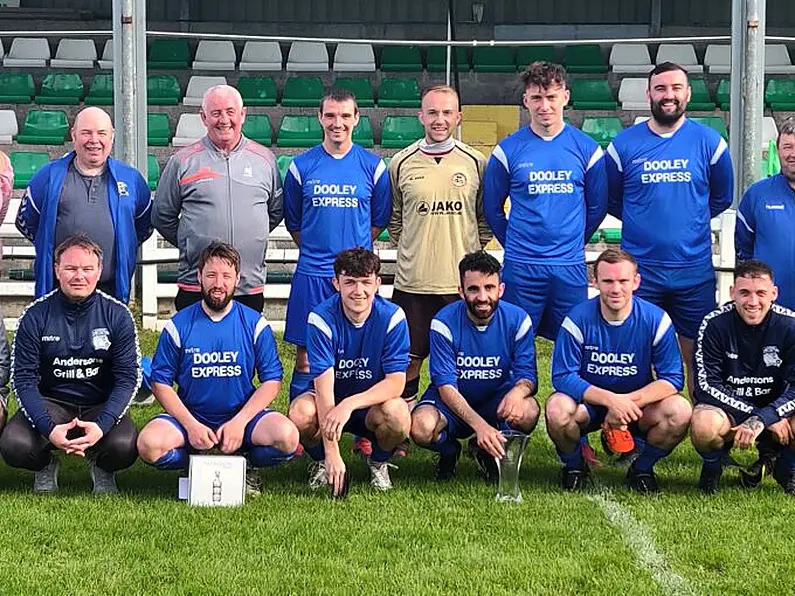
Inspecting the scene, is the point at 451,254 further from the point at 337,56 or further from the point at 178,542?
the point at 337,56

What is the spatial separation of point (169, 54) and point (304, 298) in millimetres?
12080

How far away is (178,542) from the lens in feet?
15.1

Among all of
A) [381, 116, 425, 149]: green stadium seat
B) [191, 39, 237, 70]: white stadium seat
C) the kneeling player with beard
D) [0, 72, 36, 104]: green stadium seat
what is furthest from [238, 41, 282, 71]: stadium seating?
the kneeling player with beard

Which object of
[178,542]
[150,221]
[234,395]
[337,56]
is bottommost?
[178,542]

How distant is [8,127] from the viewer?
15.2 m

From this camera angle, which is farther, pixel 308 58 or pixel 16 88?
pixel 308 58

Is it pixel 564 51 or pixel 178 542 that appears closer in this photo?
pixel 178 542

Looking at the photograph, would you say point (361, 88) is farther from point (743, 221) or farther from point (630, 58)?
point (743, 221)

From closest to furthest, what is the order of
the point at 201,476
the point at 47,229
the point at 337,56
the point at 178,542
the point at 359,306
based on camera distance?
the point at 178,542 → the point at 201,476 → the point at 359,306 → the point at 47,229 → the point at 337,56

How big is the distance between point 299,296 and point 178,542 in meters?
2.00

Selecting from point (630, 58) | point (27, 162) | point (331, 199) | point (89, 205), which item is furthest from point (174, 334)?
point (630, 58)

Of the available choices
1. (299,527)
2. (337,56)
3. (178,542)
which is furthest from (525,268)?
(337,56)

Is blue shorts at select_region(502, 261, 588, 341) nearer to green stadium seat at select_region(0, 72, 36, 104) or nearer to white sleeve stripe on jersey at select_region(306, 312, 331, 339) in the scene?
white sleeve stripe on jersey at select_region(306, 312, 331, 339)

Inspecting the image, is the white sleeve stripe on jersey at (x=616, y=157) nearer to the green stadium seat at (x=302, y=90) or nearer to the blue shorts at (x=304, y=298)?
the blue shorts at (x=304, y=298)
